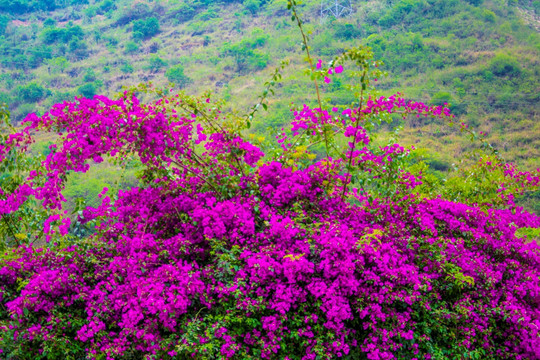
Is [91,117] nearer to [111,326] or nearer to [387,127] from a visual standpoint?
[111,326]

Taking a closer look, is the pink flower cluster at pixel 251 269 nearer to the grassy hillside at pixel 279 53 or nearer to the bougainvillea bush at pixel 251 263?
the bougainvillea bush at pixel 251 263

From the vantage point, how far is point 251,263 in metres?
2.26

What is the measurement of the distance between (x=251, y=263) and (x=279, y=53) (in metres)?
9.50

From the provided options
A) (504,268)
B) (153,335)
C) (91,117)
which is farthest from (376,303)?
(91,117)

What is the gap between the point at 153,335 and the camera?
80.4 inches

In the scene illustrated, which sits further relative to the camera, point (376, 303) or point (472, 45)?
point (472, 45)

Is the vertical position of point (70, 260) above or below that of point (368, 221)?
above

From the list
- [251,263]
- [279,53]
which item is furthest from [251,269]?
[279,53]

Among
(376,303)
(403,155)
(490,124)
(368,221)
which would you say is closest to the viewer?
(376,303)

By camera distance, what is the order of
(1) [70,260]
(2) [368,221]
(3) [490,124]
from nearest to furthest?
(1) [70,260]
(2) [368,221]
(3) [490,124]

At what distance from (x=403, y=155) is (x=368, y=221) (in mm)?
756

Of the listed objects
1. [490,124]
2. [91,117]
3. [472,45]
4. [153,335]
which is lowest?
[490,124]

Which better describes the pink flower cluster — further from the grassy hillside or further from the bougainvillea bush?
the grassy hillside

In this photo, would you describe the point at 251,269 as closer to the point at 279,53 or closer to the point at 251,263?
the point at 251,263
